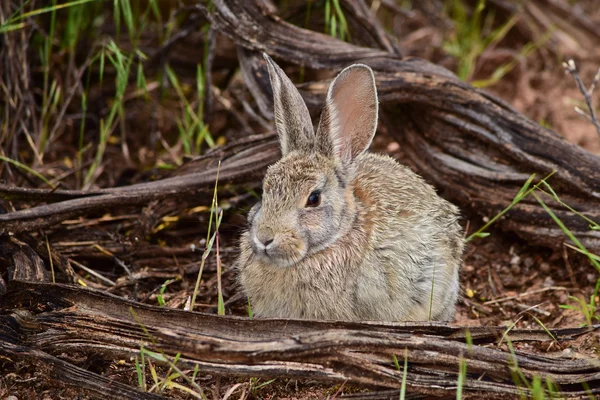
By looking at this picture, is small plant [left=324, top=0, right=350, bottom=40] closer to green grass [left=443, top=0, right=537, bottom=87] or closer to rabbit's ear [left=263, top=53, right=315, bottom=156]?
green grass [left=443, top=0, right=537, bottom=87]

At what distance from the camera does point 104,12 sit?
21.8 ft

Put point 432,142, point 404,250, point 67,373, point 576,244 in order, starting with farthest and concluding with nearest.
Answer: point 432,142, point 576,244, point 404,250, point 67,373

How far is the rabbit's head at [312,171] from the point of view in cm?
390

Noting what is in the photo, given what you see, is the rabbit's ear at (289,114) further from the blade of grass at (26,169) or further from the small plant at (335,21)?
the blade of grass at (26,169)

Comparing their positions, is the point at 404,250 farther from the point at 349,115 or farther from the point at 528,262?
the point at 528,262

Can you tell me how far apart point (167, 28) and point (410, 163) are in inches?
87.5

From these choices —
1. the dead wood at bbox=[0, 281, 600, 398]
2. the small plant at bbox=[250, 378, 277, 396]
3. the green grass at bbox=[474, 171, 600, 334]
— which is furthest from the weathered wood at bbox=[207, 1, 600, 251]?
the small plant at bbox=[250, 378, 277, 396]

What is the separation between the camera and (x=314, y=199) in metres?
4.05

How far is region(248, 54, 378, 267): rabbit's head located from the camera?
3.90m

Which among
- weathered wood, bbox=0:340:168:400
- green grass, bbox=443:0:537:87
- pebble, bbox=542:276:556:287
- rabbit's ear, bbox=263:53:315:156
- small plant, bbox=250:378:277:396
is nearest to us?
weathered wood, bbox=0:340:168:400

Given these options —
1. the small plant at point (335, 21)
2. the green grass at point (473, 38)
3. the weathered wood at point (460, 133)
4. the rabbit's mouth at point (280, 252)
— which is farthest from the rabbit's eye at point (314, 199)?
the green grass at point (473, 38)

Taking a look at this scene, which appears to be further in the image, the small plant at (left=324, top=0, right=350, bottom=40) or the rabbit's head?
the small plant at (left=324, top=0, right=350, bottom=40)

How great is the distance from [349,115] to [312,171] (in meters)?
0.42

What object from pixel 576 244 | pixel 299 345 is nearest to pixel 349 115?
pixel 299 345
